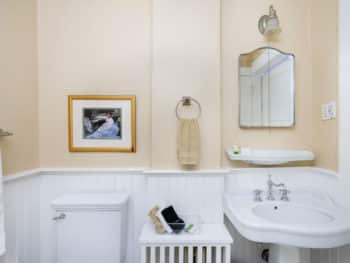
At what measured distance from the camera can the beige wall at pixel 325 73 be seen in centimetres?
126

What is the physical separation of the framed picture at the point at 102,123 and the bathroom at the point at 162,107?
0.4 inches

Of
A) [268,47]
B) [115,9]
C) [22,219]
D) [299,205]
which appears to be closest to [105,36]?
[115,9]

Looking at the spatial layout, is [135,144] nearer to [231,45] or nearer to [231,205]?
[231,205]

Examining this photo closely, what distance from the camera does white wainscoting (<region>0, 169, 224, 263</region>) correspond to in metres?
1.26

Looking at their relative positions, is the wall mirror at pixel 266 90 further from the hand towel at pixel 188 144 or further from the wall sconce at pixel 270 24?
the hand towel at pixel 188 144

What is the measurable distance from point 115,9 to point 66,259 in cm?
175

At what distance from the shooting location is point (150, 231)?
3.95 feet

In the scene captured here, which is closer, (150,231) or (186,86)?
(150,231)

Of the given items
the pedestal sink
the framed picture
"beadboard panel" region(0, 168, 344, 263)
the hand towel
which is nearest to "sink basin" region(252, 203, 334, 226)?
the pedestal sink

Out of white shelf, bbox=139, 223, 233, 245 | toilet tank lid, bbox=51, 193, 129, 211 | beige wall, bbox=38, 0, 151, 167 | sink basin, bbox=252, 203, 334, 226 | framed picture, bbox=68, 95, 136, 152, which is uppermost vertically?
beige wall, bbox=38, 0, 151, 167

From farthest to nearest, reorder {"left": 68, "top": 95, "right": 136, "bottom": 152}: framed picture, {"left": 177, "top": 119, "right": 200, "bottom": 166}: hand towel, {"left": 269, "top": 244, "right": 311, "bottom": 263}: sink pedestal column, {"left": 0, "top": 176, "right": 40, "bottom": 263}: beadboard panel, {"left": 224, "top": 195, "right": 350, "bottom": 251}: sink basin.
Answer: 1. {"left": 68, "top": 95, "right": 136, "bottom": 152}: framed picture
2. {"left": 177, "top": 119, "right": 200, "bottom": 166}: hand towel
3. {"left": 0, "top": 176, "right": 40, "bottom": 263}: beadboard panel
4. {"left": 269, "top": 244, "right": 311, "bottom": 263}: sink pedestal column
5. {"left": 224, "top": 195, "right": 350, "bottom": 251}: sink basin

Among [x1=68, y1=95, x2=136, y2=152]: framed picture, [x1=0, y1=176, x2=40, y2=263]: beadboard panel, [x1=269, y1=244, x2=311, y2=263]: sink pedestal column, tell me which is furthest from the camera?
[x1=68, y1=95, x2=136, y2=152]: framed picture

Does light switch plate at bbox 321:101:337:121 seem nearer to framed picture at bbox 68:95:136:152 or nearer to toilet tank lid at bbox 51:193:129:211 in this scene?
framed picture at bbox 68:95:136:152

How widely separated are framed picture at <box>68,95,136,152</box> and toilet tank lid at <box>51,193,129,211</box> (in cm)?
33
